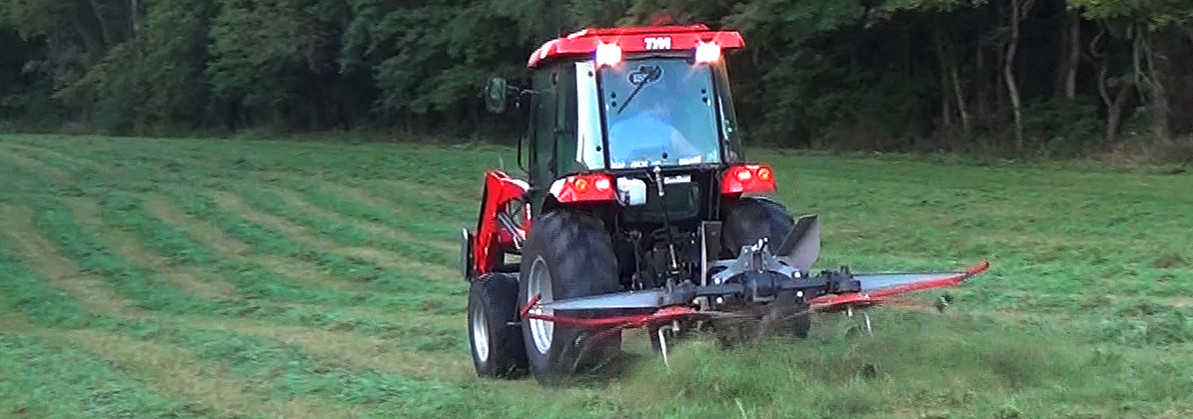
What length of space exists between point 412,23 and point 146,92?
13.8 meters

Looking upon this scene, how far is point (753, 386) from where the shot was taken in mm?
7551

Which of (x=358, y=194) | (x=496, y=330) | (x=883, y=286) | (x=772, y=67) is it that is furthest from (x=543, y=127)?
(x=772, y=67)

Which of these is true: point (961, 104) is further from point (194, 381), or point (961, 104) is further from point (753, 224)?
point (194, 381)

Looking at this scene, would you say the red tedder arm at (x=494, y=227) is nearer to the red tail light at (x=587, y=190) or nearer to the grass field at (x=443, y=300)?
the grass field at (x=443, y=300)

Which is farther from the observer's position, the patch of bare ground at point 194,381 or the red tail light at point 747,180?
the red tail light at point 747,180

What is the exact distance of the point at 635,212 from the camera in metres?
9.05

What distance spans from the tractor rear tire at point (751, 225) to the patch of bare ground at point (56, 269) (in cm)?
855

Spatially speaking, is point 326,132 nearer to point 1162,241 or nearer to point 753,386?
point 1162,241

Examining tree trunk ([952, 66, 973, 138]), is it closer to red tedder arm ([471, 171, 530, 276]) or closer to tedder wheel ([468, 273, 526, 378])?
red tedder arm ([471, 171, 530, 276])

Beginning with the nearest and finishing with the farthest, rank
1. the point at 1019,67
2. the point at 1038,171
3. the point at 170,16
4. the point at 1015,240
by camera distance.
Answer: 1. the point at 1015,240
2. the point at 1038,171
3. the point at 1019,67
4. the point at 170,16

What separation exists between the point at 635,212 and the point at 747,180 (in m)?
0.63

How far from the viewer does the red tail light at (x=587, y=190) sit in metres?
8.69

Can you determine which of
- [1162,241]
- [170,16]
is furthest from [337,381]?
[170,16]

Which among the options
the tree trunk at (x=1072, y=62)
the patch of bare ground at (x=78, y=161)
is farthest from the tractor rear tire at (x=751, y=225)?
the patch of bare ground at (x=78, y=161)
